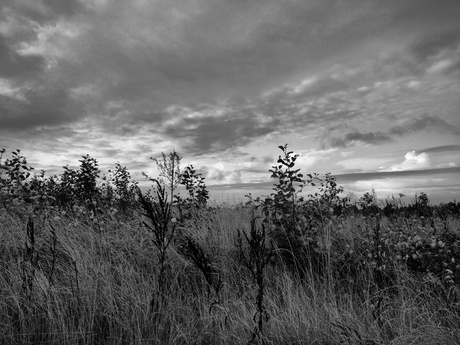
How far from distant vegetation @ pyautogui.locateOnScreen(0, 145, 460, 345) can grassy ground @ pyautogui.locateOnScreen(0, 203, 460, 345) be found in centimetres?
2

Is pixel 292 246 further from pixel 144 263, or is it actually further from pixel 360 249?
pixel 144 263

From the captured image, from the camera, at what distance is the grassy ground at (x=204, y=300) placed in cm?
315

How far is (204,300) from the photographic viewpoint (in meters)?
4.08

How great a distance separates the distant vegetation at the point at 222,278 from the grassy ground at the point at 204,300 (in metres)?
0.02

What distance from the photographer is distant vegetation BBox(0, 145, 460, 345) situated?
3.15 meters

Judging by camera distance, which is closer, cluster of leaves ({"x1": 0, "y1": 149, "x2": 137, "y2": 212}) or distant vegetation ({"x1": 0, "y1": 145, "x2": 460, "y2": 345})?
distant vegetation ({"x1": 0, "y1": 145, "x2": 460, "y2": 345})

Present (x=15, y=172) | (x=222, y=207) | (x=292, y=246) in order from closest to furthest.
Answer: (x=292, y=246)
(x=15, y=172)
(x=222, y=207)

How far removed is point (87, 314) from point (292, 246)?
3.20m

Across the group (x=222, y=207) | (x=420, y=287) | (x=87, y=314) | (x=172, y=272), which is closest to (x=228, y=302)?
(x=172, y=272)

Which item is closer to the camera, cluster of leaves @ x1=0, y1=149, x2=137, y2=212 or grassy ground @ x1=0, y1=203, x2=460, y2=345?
grassy ground @ x1=0, y1=203, x2=460, y2=345

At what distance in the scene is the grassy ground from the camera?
3.15m

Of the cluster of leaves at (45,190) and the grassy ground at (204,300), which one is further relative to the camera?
the cluster of leaves at (45,190)

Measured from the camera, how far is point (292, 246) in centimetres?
564

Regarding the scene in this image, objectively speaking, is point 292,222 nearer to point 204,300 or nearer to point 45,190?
point 204,300
